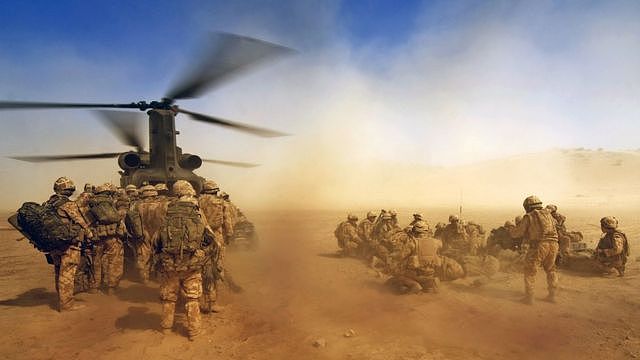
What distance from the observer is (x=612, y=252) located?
9.02 metres

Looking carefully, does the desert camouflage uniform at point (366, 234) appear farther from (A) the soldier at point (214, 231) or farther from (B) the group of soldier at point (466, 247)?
(A) the soldier at point (214, 231)

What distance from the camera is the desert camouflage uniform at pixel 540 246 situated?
7055 millimetres

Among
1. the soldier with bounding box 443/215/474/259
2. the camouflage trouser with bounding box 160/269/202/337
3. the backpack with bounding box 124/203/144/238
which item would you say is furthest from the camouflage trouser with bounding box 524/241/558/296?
the backpack with bounding box 124/203/144/238

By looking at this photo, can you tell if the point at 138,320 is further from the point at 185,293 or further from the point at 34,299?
the point at 34,299

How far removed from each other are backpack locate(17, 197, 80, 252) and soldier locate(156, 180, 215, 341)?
73.2 inches

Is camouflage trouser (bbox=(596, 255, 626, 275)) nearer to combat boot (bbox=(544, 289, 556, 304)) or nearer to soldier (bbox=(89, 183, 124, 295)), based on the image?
combat boot (bbox=(544, 289, 556, 304))

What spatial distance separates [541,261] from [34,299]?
913 centimetres

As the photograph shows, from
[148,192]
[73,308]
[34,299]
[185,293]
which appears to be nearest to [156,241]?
[185,293]

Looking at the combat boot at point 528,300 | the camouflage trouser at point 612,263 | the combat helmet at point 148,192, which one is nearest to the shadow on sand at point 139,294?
the combat helmet at point 148,192

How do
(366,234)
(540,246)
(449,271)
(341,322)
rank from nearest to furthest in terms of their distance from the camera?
(341,322), (540,246), (449,271), (366,234)

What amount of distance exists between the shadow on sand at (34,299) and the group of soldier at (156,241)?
1.66ft

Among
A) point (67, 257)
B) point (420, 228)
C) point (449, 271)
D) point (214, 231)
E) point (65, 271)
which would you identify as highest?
point (214, 231)

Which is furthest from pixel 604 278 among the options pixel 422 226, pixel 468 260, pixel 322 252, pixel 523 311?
pixel 322 252

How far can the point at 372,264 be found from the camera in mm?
10523
